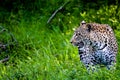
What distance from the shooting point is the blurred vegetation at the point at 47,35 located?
7.55 m

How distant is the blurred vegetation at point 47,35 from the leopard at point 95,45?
0.14 meters

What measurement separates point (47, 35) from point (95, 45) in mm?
2385

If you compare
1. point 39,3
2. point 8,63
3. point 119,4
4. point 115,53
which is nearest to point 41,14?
point 39,3

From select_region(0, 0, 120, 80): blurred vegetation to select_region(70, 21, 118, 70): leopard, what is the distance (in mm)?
144

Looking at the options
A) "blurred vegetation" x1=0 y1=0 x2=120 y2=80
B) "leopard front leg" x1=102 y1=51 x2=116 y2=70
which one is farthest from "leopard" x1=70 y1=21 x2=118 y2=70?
"blurred vegetation" x1=0 y1=0 x2=120 y2=80

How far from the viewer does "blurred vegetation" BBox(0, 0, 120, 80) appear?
7547 millimetres

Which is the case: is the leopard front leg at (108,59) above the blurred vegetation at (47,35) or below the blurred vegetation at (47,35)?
above

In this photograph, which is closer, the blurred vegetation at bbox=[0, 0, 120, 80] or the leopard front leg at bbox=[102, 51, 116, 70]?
the blurred vegetation at bbox=[0, 0, 120, 80]

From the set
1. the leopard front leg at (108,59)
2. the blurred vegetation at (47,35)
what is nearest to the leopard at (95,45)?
the leopard front leg at (108,59)

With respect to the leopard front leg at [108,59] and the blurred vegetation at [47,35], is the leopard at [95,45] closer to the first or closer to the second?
the leopard front leg at [108,59]

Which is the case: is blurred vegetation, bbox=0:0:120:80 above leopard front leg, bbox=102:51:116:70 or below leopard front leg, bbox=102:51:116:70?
below

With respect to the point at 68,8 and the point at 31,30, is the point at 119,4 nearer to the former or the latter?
the point at 68,8

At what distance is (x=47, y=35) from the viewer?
988 cm

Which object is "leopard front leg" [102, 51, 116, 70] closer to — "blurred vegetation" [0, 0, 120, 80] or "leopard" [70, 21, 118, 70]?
"leopard" [70, 21, 118, 70]
